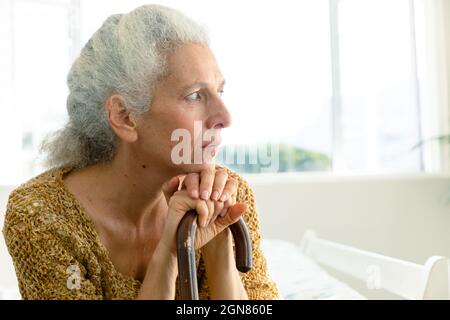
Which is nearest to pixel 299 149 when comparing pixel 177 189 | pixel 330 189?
pixel 330 189

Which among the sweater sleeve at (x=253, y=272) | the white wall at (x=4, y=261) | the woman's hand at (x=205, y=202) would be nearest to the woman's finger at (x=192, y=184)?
the woman's hand at (x=205, y=202)

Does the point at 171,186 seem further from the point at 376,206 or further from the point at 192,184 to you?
the point at 376,206

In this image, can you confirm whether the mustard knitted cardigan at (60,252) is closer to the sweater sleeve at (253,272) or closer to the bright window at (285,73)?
the sweater sleeve at (253,272)

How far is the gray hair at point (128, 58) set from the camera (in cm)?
45

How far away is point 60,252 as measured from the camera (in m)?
0.47

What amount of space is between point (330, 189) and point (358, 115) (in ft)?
0.88

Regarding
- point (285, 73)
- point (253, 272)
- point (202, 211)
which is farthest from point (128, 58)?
point (285, 73)

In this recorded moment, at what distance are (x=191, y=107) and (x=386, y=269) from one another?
1.35 ft

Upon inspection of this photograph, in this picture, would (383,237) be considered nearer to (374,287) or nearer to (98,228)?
(374,287)

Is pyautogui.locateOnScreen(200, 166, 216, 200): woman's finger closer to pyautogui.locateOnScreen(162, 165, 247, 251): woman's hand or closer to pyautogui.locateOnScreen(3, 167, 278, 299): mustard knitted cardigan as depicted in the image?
pyautogui.locateOnScreen(162, 165, 247, 251): woman's hand

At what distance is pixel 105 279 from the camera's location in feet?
1.68

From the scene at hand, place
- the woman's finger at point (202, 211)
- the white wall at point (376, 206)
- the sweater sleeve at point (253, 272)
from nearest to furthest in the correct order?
the woman's finger at point (202, 211)
the sweater sleeve at point (253, 272)
the white wall at point (376, 206)

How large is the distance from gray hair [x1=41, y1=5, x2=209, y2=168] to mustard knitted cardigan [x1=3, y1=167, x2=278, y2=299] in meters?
0.10

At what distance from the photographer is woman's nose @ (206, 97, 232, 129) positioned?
1.46 ft
